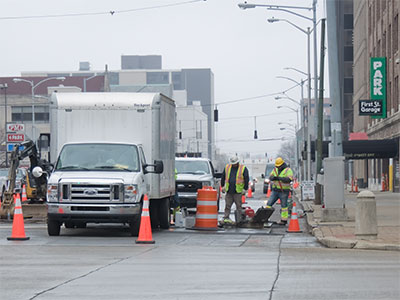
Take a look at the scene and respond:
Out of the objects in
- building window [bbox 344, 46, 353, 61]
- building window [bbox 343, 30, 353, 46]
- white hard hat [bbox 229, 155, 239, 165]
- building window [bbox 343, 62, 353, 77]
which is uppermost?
building window [bbox 343, 30, 353, 46]

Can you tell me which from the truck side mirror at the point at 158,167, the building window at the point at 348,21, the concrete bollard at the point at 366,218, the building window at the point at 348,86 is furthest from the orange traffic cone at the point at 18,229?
the building window at the point at 348,86

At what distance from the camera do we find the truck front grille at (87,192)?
19391 millimetres

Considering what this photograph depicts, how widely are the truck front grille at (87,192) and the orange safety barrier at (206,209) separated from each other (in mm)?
3353

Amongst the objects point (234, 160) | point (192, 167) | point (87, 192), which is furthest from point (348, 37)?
point (87, 192)

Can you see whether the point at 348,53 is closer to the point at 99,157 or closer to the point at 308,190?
the point at 308,190

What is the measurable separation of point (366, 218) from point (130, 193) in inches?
201

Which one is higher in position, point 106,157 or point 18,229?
point 106,157

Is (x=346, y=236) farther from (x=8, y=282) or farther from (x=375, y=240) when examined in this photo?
(x=8, y=282)

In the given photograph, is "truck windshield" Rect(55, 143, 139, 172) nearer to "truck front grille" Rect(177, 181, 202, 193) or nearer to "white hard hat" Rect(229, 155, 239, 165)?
"white hard hat" Rect(229, 155, 239, 165)

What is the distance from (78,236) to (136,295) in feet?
32.9

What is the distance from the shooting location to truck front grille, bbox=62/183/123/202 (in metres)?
19.4

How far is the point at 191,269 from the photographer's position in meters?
13.2

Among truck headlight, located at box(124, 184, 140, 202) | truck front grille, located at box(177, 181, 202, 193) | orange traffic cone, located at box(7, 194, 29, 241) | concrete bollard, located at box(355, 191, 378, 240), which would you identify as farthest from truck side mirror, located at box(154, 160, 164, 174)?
truck front grille, located at box(177, 181, 202, 193)

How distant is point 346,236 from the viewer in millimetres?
18781
